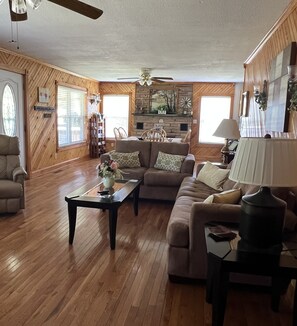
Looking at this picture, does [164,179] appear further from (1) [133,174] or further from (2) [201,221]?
(2) [201,221]

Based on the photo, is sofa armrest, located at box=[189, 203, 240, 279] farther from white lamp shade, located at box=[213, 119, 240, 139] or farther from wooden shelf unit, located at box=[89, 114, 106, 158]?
wooden shelf unit, located at box=[89, 114, 106, 158]

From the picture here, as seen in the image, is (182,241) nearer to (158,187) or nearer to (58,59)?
(158,187)

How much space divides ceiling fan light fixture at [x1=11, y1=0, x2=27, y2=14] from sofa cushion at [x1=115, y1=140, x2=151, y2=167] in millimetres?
3156

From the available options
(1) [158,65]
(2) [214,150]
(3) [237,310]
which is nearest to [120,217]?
(3) [237,310]

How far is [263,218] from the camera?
1722 mm

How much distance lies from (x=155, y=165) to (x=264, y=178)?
11.1 feet

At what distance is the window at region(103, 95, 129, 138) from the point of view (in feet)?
32.8

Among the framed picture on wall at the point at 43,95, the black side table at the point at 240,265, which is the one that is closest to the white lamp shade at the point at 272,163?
the black side table at the point at 240,265

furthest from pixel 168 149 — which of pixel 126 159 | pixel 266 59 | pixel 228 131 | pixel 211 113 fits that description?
pixel 211 113

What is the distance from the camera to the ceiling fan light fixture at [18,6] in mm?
2164

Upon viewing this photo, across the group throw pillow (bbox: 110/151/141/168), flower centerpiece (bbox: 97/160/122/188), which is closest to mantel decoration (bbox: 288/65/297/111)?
flower centerpiece (bbox: 97/160/122/188)

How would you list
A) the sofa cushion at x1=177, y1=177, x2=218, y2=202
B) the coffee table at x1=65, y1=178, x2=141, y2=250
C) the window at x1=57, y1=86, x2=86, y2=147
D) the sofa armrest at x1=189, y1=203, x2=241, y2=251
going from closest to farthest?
the sofa armrest at x1=189, y1=203, x2=241, y2=251
the coffee table at x1=65, y1=178, x2=141, y2=250
the sofa cushion at x1=177, y1=177, x2=218, y2=202
the window at x1=57, y1=86, x2=86, y2=147

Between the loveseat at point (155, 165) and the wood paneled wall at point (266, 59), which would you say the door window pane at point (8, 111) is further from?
the wood paneled wall at point (266, 59)

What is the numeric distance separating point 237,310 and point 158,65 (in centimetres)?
542
